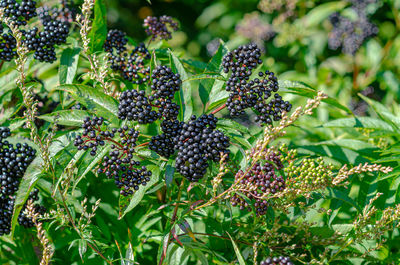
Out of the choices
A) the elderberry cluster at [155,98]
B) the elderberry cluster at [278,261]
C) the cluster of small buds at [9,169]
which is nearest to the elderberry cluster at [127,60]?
the elderberry cluster at [155,98]

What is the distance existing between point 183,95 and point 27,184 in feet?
2.74

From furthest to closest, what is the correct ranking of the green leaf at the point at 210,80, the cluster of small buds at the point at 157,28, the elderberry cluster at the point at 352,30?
the elderberry cluster at the point at 352,30, the cluster of small buds at the point at 157,28, the green leaf at the point at 210,80

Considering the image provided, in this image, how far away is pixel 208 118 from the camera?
170cm

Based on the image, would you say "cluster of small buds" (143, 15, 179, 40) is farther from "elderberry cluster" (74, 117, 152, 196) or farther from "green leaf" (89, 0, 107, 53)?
"elderberry cluster" (74, 117, 152, 196)


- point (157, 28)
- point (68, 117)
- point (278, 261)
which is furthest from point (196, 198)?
point (157, 28)

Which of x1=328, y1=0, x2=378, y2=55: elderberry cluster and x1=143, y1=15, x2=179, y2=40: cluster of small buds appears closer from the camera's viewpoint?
x1=143, y1=15, x2=179, y2=40: cluster of small buds

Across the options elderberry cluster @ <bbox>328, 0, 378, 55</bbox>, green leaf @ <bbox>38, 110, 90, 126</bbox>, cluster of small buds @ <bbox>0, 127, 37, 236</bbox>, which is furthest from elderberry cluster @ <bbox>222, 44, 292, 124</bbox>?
elderberry cluster @ <bbox>328, 0, 378, 55</bbox>

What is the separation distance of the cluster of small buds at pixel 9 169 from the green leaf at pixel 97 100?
0.45 meters

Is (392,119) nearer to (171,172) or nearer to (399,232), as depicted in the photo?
(399,232)

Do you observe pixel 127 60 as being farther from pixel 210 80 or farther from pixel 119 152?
pixel 119 152

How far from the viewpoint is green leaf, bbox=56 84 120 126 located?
180 centimetres

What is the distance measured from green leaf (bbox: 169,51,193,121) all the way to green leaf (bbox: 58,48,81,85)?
2.10 ft

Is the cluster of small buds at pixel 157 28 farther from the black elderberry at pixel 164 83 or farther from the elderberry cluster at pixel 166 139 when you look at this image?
the elderberry cluster at pixel 166 139

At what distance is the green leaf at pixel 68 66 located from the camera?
2.18 metres
